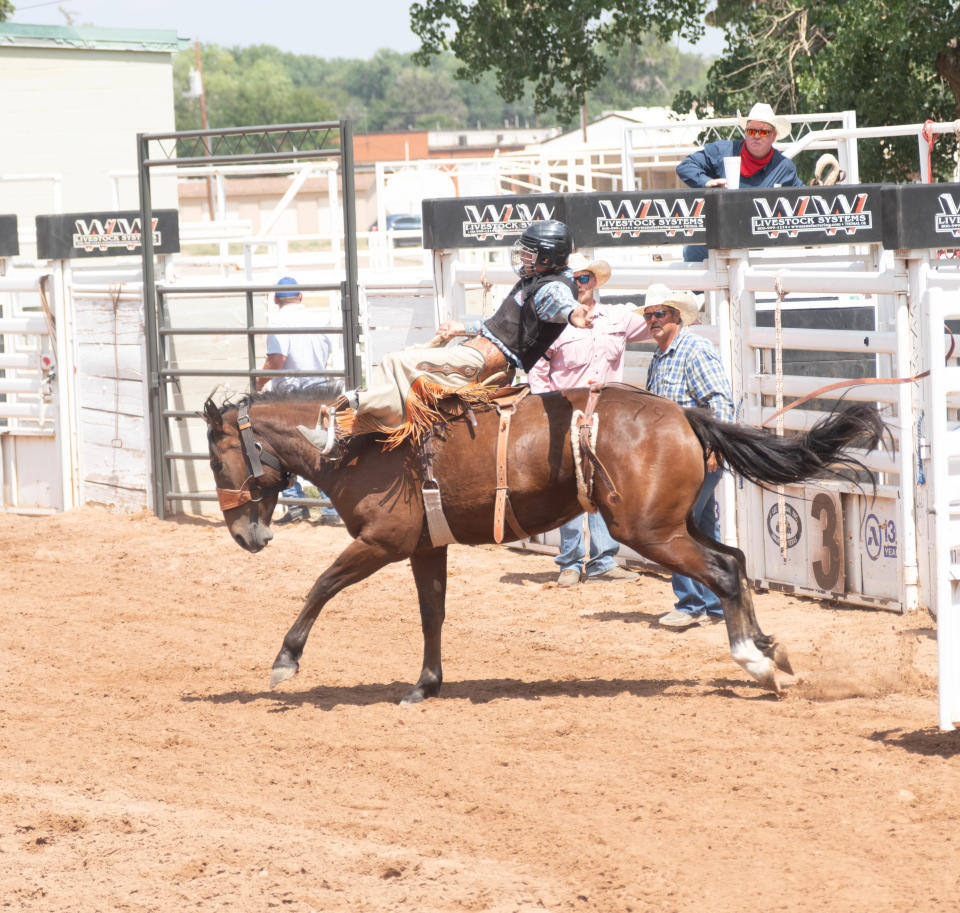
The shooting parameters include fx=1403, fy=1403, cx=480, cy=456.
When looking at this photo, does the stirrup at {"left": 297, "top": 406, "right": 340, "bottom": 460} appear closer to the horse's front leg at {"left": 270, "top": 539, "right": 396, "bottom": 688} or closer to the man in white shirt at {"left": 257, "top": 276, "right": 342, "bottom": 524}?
the horse's front leg at {"left": 270, "top": 539, "right": 396, "bottom": 688}

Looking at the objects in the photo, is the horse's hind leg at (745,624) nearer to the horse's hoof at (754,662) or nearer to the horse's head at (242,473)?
the horse's hoof at (754,662)

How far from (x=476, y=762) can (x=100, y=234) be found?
8.74 meters

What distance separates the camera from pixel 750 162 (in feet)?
35.4

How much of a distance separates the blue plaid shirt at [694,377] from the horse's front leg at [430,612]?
1814 mm

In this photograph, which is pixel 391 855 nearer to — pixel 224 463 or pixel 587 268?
pixel 224 463

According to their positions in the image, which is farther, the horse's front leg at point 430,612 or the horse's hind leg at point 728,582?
the horse's front leg at point 430,612

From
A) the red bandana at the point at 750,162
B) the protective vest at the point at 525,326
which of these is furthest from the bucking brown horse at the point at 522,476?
the red bandana at the point at 750,162

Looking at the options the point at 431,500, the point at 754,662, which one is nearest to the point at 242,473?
the point at 431,500

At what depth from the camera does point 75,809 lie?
541 centimetres

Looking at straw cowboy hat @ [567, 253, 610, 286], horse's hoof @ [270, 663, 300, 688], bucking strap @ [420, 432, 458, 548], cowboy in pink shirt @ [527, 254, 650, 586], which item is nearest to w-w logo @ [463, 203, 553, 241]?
cowboy in pink shirt @ [527, 254, 650, 586]

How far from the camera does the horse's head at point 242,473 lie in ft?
23.5

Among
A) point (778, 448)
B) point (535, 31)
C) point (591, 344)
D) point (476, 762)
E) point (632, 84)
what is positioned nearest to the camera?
point (476, 762)

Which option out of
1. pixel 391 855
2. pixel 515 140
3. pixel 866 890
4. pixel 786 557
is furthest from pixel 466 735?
pixel 515 140

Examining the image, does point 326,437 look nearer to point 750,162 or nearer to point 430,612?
point 430,612
